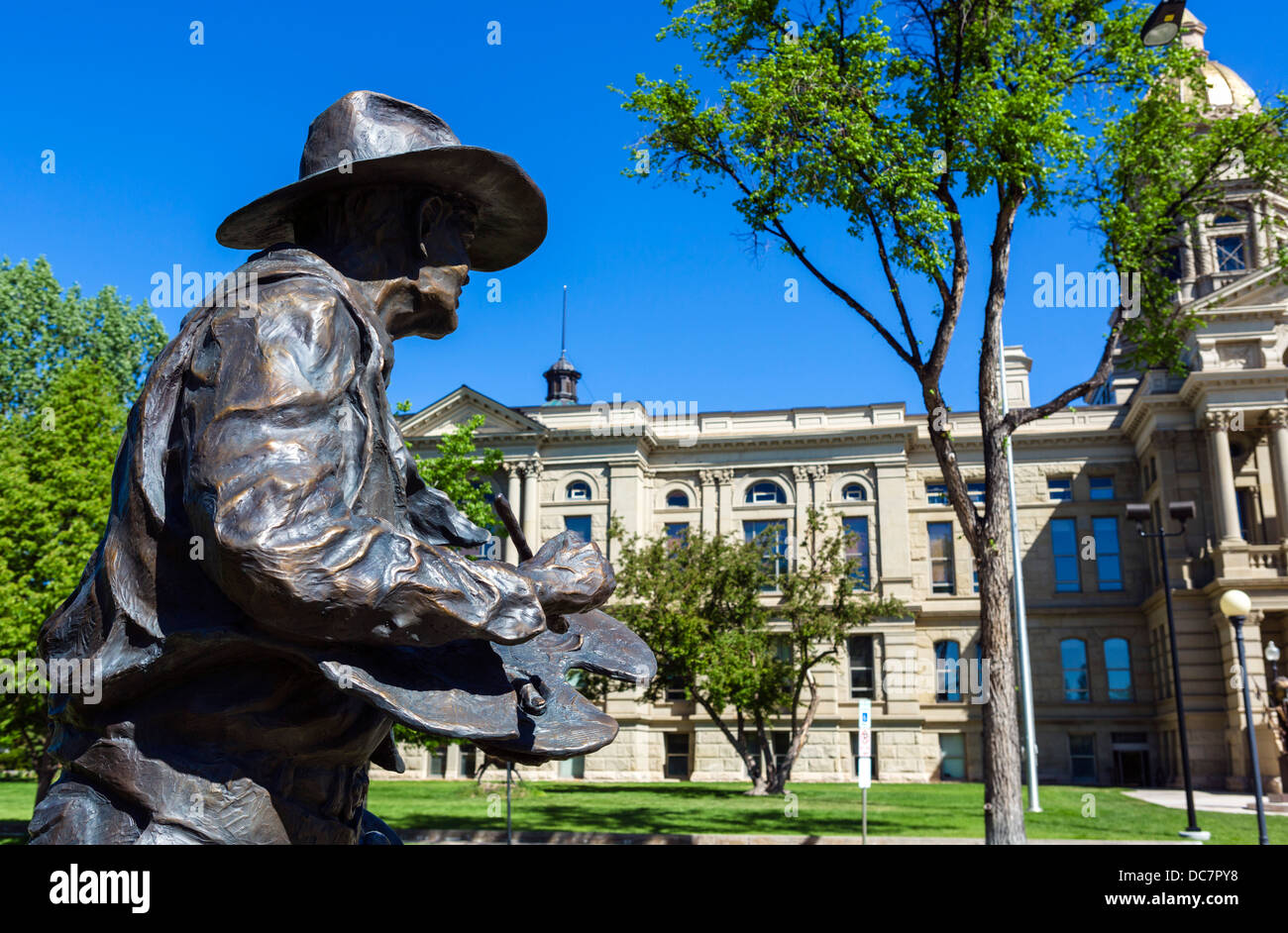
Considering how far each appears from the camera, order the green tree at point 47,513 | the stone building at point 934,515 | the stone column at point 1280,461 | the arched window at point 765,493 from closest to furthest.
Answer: the green tree at point 47,513 → the stone column at point 1280,461 → the stone building at point 934,515 → the arched window at point 765,493

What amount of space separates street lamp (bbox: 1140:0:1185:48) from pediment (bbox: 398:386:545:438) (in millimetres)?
37885

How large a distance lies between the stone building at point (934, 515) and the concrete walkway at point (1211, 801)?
5952 millimetres

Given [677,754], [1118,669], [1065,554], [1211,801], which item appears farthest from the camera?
[1065,554]

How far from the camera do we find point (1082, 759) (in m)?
47.0

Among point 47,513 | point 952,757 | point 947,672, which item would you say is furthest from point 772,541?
point 47,513

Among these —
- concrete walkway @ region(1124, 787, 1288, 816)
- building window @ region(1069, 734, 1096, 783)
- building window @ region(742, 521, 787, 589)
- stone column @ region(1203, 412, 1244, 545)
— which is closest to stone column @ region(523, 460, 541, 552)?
building window @ region(742, 521, 787, 589)

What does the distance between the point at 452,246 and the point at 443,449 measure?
21.2 meters

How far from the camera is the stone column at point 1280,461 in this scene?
131 ft

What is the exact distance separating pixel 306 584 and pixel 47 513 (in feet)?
68.1

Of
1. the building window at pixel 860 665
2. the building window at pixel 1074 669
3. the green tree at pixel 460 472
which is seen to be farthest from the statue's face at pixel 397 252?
the building window at pixel 1074 669

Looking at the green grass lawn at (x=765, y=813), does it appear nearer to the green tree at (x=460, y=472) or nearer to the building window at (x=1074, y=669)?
the green tree at (x=460, y=472)

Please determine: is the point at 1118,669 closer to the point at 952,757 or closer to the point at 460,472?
the point at 952,757

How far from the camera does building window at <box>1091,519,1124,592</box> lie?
161ft
